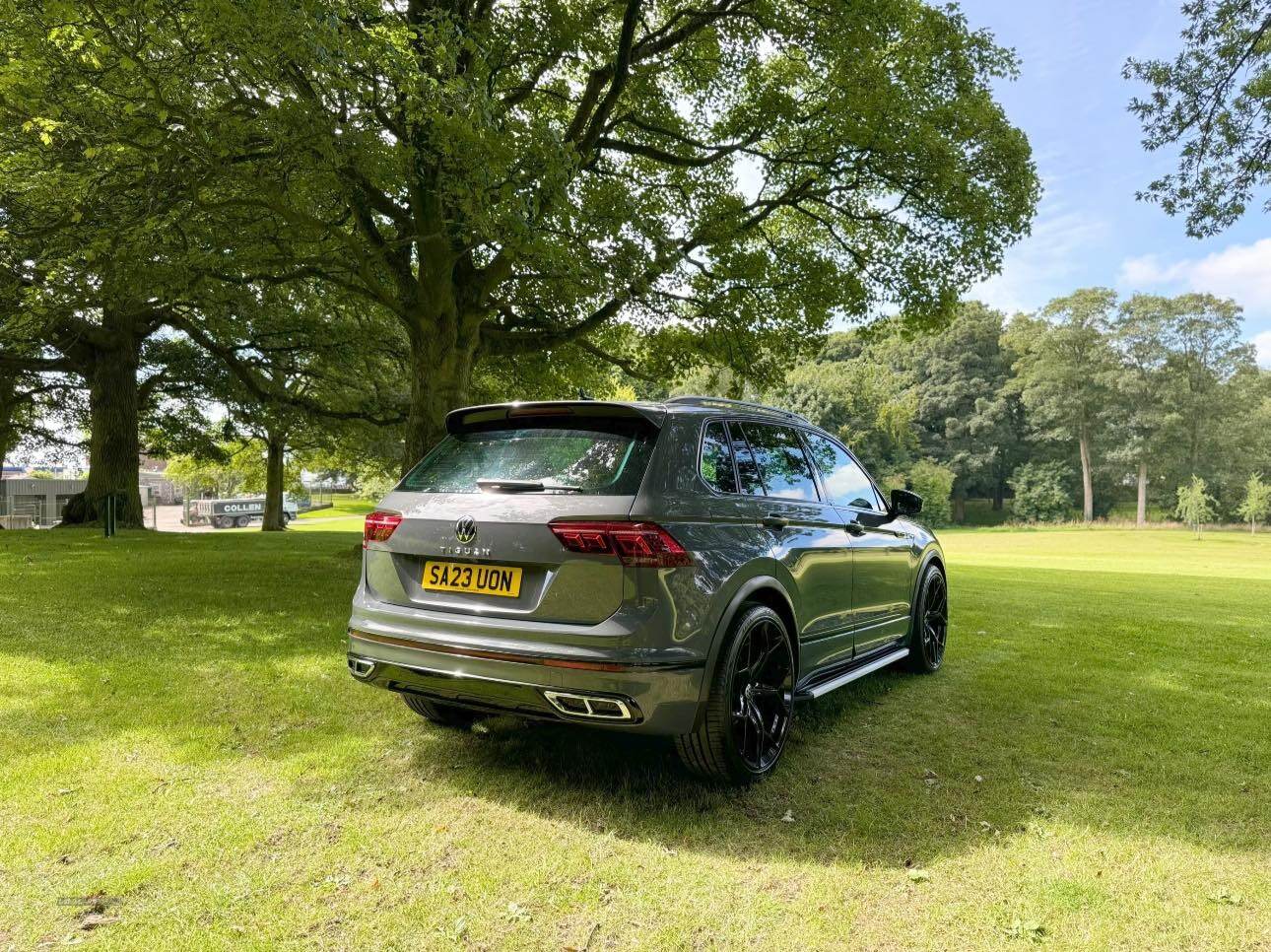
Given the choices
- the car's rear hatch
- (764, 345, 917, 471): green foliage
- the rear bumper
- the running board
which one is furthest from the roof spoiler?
(764, 345, 917, 471): green foliage

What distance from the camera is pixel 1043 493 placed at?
58.1 meters

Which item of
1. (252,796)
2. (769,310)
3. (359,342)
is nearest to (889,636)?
(252,796)

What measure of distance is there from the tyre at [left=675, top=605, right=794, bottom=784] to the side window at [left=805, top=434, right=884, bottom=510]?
4.57 feet

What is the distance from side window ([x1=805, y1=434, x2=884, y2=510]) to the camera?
506 cm

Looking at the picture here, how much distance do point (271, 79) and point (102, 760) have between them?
570cm

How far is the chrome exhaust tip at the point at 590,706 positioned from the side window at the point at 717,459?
113 cm

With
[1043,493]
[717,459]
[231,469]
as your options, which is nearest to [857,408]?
[1043,493]

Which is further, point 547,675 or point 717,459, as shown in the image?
point 717,459

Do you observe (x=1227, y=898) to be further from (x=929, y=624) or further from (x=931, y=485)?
(x=931, y=485)

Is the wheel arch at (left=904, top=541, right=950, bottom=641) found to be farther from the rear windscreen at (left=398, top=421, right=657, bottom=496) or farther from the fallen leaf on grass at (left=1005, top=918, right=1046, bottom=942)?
the fallen leaf on grass at (left=1005, top=918, right=1046, bottom=942)

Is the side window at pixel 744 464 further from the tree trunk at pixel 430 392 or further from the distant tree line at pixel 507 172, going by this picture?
the tree trunk at pixel 430 392

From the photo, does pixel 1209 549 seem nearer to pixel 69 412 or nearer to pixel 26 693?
pixel 26 693

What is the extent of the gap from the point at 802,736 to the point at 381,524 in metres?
2.64

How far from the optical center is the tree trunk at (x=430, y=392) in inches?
416
